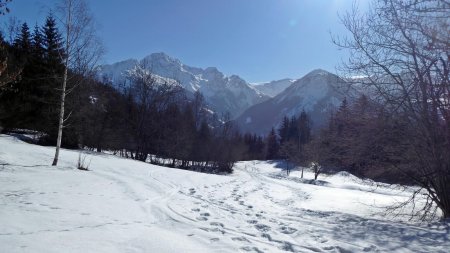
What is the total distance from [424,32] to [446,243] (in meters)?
5.82

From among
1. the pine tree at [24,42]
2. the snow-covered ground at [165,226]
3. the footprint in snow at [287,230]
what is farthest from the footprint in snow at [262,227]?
the pine tree at [24,42]

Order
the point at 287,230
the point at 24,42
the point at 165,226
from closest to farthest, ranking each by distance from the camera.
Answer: the point at 165,226 < the point at 287,230 < the point at 24,42

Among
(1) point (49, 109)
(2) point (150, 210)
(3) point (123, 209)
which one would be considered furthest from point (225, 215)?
(1) point (49, 109)

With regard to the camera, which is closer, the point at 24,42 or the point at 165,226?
the point at 165,226

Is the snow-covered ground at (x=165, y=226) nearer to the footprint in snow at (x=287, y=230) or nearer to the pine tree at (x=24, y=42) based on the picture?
the footprint in snow at (x=287, y=230)

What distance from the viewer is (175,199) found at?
955cm

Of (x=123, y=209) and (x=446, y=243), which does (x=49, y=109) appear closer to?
(x=123, y=209)

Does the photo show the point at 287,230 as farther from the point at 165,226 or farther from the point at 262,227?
the point at 165,226

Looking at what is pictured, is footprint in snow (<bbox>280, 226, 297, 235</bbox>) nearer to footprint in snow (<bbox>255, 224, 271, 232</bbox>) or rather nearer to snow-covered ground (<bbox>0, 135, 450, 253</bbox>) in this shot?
snow-covered ground (<bbox>0, 135, 450, 253</bbox>)

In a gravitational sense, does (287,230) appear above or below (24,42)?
below

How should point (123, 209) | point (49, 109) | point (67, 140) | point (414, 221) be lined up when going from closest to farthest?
point (123, 209) → point (414, 221) → point (49, 109) → point (67, 140)

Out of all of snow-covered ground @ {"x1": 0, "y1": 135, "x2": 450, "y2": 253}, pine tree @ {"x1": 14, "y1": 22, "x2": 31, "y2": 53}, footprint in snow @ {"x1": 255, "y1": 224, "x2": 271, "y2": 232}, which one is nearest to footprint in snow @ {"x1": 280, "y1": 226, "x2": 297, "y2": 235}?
snow-covered ground @ {"x1": 0, "y1": 135, "x2": 450, "y2": 253}

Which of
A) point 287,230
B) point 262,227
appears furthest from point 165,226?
point 287,230

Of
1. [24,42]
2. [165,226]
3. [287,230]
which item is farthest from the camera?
[24,42]
